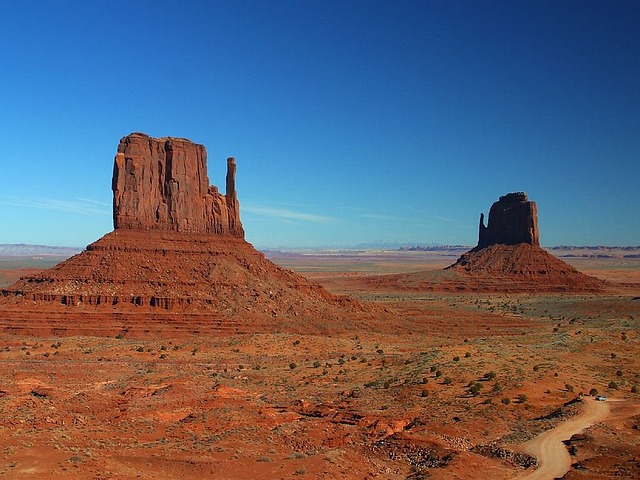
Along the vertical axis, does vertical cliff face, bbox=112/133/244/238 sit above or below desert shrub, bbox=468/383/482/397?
above

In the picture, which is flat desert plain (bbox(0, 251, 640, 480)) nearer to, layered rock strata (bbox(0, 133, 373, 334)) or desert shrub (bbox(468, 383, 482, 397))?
desert shrub (bbox(468, 383, 482, 397))

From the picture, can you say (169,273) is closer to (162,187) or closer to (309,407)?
(162,187)

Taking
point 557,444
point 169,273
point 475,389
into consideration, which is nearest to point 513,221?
point 169,273

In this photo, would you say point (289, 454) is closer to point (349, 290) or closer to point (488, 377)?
point (488, 377)

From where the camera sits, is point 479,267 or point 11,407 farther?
point 479,267

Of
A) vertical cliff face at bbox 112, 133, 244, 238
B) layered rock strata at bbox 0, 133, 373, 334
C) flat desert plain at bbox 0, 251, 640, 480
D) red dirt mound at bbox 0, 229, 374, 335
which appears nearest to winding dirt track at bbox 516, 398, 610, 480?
flat desert plain at bbox 0, 251, 640, 480

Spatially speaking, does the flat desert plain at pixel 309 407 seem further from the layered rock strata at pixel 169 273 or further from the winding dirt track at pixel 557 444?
the layered rock strata at pixel 169 273

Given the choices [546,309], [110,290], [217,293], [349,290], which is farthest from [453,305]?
[110,290]
